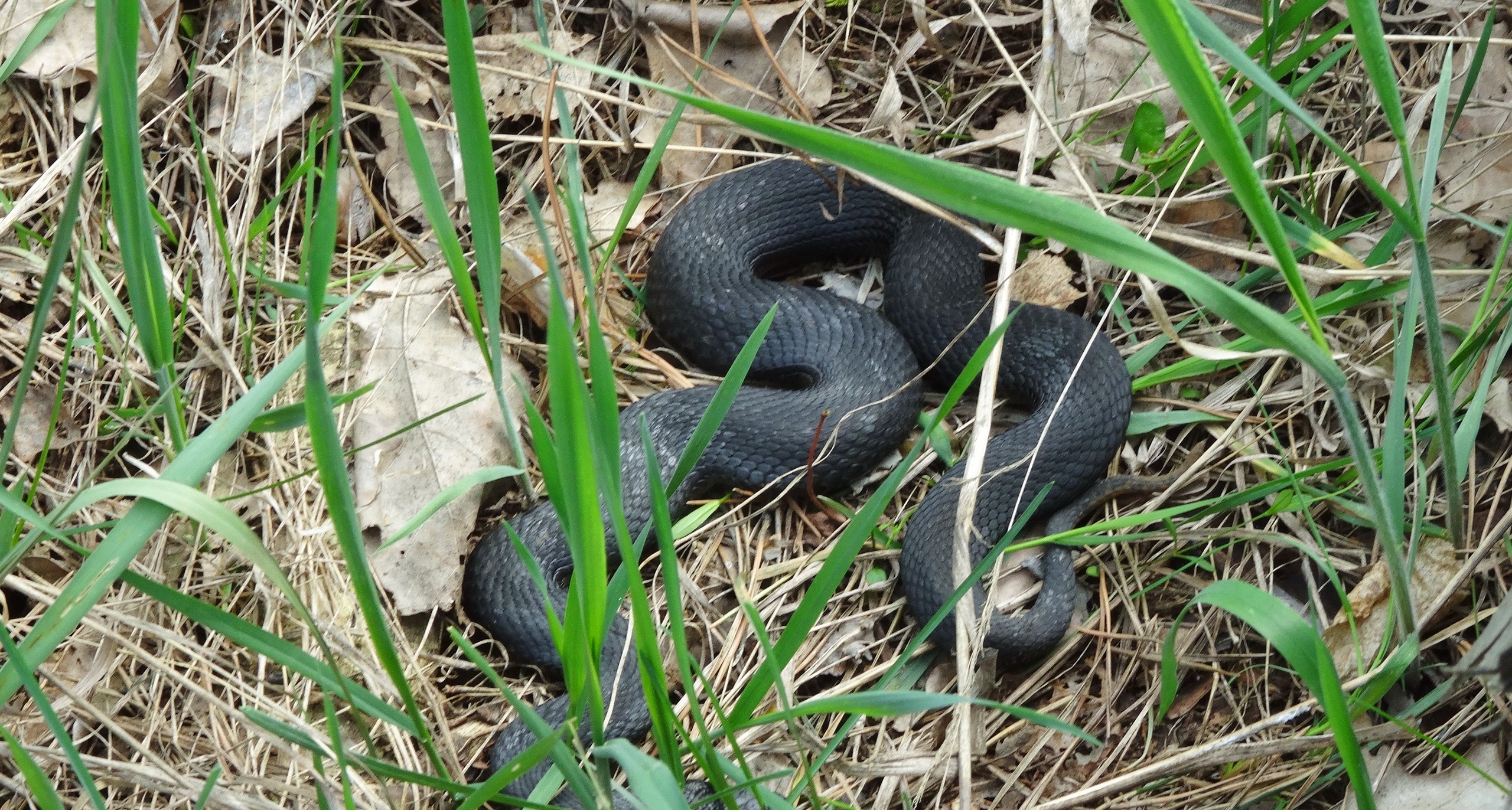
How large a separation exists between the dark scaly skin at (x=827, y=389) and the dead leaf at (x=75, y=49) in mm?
1806

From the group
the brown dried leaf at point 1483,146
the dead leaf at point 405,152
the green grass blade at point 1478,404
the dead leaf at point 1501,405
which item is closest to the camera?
the green grass blade at point 1478,404

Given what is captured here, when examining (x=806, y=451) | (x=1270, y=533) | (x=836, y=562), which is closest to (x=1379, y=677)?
(x=1270, y=533)

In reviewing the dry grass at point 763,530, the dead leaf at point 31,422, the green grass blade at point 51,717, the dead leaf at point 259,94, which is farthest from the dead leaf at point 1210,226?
the dead leaf at point 31,422

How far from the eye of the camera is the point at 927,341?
3.72 m

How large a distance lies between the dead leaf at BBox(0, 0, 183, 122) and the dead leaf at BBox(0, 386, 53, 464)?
987mm

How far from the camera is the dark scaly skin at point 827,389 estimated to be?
3.14m

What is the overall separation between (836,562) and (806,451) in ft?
5.00

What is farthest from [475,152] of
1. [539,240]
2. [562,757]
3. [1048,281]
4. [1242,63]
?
[1048,281]

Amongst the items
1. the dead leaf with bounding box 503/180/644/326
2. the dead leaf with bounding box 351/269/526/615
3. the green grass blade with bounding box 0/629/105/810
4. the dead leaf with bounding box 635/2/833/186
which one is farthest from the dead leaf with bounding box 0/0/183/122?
the green grass blade with bounding box 0/629/105/810

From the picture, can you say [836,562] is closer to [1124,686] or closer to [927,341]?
[1124,686]

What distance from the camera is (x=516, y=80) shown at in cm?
392

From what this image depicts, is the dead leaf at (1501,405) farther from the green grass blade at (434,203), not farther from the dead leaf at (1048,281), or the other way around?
the green grass blade at (434,203)

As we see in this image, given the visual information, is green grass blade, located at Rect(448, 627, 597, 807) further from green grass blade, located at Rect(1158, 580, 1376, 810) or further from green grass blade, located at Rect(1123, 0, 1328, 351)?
green grass blade, located at Rect(1123, 0, 1328, 351)

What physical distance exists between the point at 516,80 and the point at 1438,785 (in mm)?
3515
